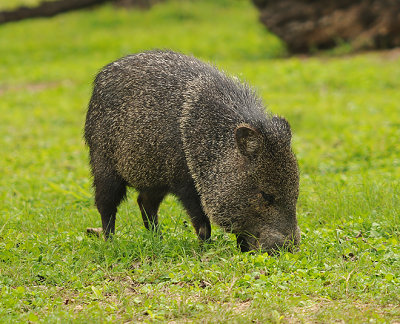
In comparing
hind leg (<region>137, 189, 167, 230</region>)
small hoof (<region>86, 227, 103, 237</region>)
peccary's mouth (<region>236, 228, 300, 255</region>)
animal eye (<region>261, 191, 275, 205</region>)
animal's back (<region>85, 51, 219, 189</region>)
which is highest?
animal's back (<region>85, 51, 219, 189</region>)

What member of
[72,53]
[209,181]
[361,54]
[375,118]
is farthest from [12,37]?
[209,181]

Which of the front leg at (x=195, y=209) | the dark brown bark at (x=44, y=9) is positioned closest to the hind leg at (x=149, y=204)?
the front leg at (x=195, y=209)

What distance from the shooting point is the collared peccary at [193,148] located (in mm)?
4469

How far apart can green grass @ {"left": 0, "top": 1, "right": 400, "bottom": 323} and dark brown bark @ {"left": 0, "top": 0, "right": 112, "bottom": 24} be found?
686 centimetres

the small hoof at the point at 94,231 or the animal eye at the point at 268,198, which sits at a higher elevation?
the animal eye at the point at 268,198

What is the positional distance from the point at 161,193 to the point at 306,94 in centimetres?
719

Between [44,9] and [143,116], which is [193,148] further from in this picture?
[44,9]

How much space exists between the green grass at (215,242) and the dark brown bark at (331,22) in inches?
94.3

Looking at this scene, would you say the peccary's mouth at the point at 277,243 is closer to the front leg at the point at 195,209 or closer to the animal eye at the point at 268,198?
the animal eye at the point at 268,198

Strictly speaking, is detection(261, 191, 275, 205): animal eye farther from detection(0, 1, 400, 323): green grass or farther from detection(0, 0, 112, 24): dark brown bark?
detection(0, 0, 112, 24): dark brown bark

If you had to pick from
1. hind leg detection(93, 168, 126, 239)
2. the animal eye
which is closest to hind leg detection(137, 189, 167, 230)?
hind leg detection(93, 168, 126, 239)

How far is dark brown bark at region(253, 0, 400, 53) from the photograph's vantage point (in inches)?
567

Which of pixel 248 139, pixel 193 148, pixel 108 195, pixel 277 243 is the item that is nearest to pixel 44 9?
pixel 108 195

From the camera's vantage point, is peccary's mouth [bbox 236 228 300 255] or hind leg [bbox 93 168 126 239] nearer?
peccary's mouth [bbox 236 228 300 255]
